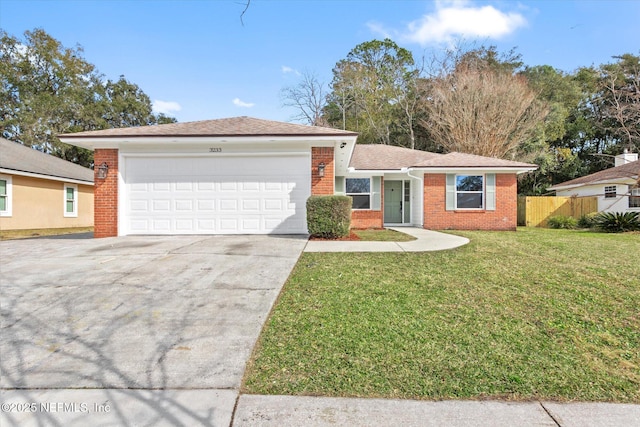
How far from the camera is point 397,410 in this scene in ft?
8.10

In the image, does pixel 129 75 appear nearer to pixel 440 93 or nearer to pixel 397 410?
pixel 440 93

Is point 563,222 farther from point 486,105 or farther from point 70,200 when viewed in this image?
point 70,200

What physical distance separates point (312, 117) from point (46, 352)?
99.0 ft

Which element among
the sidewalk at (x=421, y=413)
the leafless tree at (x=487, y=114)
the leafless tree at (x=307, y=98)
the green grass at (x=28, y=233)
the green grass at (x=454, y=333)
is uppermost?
the leafless tree at (x=307, y=98)

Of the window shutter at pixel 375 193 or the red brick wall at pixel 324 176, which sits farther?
the window shutter at pixel 375 193

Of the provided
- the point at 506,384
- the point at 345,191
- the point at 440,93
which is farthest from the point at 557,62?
the point at 506,384

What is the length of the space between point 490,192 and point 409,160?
3683 mm

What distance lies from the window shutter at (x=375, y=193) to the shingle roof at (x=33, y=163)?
49.3 feet

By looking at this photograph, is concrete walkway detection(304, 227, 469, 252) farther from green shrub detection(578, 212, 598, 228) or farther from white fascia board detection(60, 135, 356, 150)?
green shrub detection(578, 212, 598, 228)

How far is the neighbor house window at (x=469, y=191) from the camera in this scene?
14.1 m

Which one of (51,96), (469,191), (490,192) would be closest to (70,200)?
(51,96)

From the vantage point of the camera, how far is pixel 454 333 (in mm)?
3621

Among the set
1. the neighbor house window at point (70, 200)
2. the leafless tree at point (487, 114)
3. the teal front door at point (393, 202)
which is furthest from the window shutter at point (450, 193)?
the neighbor house window at point (70, 200)

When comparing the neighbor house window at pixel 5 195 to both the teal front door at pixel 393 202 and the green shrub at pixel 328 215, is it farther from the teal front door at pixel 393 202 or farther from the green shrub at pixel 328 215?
Result: the teal front door at pixel 393 202
